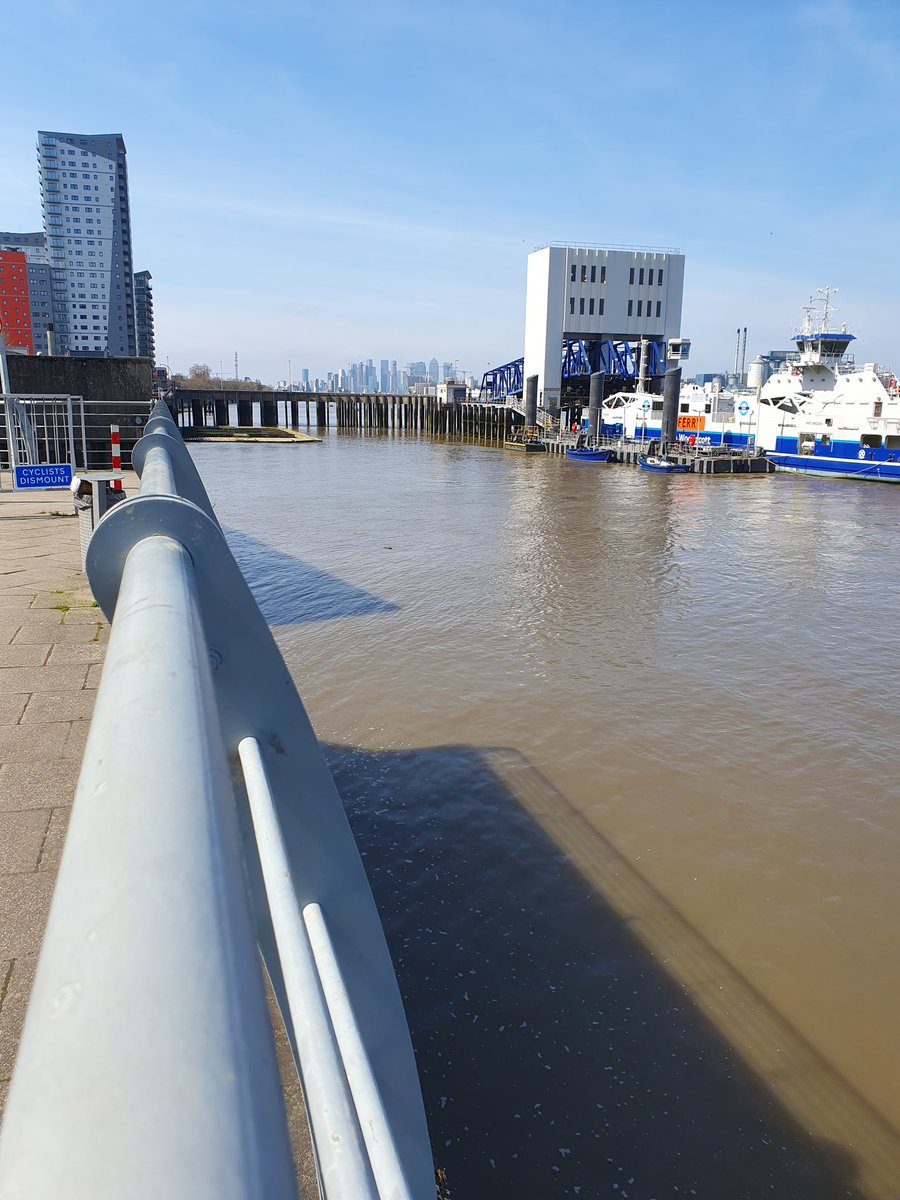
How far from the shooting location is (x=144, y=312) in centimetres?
16612

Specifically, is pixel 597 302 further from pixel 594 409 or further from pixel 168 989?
pixel 168 989

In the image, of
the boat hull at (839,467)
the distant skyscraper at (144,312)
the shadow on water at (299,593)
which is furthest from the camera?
the distant skyscraper at (144,312)

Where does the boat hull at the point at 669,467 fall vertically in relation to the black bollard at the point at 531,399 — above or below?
below

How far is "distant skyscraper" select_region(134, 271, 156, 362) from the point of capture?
156 meters

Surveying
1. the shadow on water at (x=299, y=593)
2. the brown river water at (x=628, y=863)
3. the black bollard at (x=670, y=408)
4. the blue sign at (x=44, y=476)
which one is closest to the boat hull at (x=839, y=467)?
the black bollard at (x=670, y=408)

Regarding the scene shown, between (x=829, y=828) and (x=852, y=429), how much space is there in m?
38.1

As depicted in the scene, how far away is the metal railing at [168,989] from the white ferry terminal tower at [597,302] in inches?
2465

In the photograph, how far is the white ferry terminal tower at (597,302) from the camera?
6038 cm

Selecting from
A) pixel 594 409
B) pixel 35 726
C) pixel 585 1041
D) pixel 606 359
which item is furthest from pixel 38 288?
pixel 585 1041

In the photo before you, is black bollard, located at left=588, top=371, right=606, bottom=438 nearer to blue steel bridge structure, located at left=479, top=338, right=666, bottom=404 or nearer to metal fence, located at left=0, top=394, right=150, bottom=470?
blue steel bridge structure, located at left=479, top=338, right=666, bottom=404

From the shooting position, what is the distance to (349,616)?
1202cm

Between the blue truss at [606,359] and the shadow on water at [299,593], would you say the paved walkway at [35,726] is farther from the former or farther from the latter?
the blue truss at [606,359]

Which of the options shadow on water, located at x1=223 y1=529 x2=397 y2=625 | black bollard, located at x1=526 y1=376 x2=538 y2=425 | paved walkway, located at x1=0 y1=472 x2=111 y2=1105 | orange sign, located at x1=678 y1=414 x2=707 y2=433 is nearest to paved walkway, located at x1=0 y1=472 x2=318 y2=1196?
paved walkway, located at x1=0 y1=472 x2=111 y2=1105

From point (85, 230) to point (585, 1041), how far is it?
154 m
